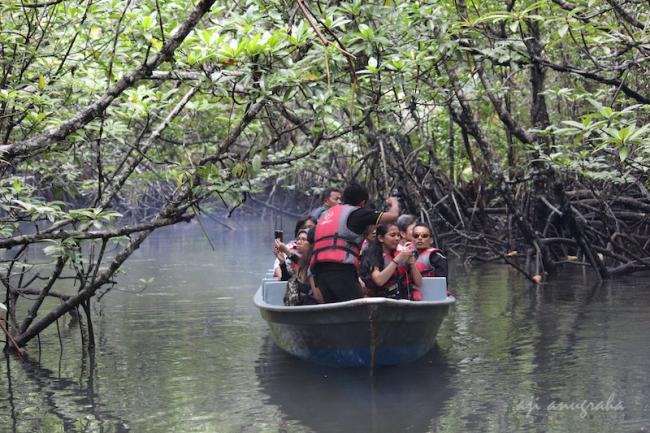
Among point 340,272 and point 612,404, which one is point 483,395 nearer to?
point 612,404

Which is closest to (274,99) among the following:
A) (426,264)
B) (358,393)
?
(358,393)

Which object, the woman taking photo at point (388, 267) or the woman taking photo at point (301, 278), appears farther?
the woman taking photo at point (301, 278)

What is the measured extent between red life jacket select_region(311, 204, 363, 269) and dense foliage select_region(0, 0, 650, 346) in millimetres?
564

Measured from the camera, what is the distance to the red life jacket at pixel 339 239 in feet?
22.1

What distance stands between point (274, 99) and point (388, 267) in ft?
6.00

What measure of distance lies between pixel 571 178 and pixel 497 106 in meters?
2.63

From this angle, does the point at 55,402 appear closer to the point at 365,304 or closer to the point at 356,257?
the point at 365,304

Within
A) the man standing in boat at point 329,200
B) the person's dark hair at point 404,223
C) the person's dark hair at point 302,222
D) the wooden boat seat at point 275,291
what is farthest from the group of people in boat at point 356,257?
the man standing in boat at point 329,200

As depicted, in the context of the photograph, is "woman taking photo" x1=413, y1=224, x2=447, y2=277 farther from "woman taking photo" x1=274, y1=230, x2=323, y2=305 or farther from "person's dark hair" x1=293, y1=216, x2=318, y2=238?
"person's dark hair" x1=293, y1=216, x2=318, y2=238

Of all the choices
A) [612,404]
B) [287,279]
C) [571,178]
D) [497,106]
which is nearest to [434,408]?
[612,404]

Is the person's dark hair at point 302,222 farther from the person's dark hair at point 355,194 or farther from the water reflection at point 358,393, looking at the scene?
the person's dark hair at point 355,194

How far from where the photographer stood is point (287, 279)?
8.58 metres

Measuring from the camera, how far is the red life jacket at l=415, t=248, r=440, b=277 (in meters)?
7.87

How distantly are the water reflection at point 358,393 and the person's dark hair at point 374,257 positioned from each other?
2.41 feet
